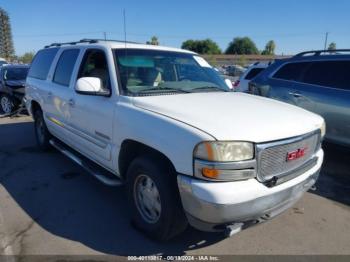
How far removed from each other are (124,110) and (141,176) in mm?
690

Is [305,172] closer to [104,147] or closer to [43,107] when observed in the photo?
[104,147]

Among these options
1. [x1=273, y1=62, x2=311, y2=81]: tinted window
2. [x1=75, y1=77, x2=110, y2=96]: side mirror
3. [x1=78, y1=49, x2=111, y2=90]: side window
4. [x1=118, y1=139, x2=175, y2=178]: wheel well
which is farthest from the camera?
[x1=273, y1=62, x2=311, y2=81]: tinted window

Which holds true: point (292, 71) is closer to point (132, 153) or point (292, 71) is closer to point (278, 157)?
point (278, 157)

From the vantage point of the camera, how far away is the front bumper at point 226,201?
2.38 metres

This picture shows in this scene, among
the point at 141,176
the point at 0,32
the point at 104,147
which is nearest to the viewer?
the point at 141,176

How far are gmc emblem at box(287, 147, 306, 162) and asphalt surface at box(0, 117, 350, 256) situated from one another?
94 cm

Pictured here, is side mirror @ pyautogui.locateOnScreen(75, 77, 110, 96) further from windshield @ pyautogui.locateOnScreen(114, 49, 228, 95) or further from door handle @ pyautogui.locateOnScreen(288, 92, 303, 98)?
door handle @ pyautogui.locateOnScreen(288, 92, 303, 98)

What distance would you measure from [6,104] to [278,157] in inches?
406

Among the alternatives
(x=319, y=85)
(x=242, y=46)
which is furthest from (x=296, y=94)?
(x=242, y=46)

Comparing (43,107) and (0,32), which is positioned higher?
(0,32)

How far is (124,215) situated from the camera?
3686mm

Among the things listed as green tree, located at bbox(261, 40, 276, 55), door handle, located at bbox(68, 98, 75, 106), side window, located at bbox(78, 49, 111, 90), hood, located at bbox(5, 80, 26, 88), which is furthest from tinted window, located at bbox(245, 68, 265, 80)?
green tree, located at bbox(261, 40, 276, 55)

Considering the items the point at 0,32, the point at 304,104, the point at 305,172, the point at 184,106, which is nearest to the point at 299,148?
the point at 305,172

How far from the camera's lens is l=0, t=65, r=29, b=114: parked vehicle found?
10076 mm
